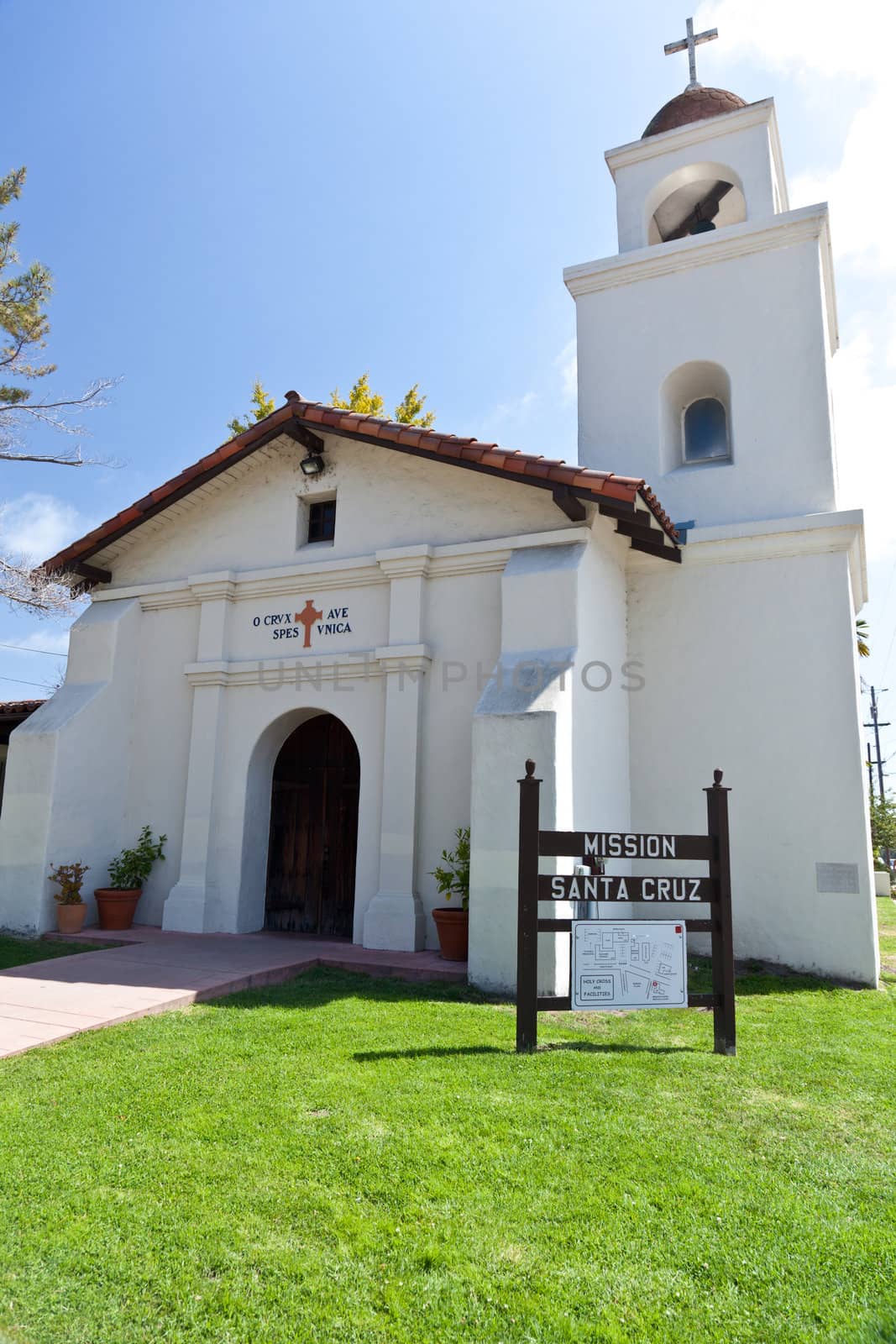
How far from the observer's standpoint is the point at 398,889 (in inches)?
356

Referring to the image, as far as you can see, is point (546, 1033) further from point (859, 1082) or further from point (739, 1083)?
point (859, 1082)

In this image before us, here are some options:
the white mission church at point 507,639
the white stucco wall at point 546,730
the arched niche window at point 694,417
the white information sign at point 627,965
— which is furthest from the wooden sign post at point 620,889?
the arched niche window at point 694,417

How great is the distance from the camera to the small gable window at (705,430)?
11445 mm

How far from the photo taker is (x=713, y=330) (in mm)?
11133

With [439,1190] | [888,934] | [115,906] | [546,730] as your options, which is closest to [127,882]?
[115,906]

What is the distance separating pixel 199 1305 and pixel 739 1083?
3406 mm

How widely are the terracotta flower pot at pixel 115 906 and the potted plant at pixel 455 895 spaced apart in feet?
12.9

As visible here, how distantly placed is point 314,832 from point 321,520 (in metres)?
4.09

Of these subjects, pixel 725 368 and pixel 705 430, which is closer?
pixel 725 368

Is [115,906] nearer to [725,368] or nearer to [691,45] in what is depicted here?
[725,368]

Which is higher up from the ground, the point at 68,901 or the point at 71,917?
the point at 68,901

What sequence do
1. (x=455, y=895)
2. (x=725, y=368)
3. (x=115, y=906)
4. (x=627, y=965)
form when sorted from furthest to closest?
1. (x=725, y=368)
2. (x=115, y=906)
3. (x=455, y=895)
4. (x=627, y=965)

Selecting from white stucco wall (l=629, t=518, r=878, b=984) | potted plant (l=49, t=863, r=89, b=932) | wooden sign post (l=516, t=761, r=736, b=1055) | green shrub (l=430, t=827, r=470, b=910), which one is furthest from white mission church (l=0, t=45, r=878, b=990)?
wooden sign post (l=516, t=761, r=736, b=1055)

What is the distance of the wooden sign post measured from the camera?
5.60 meters
